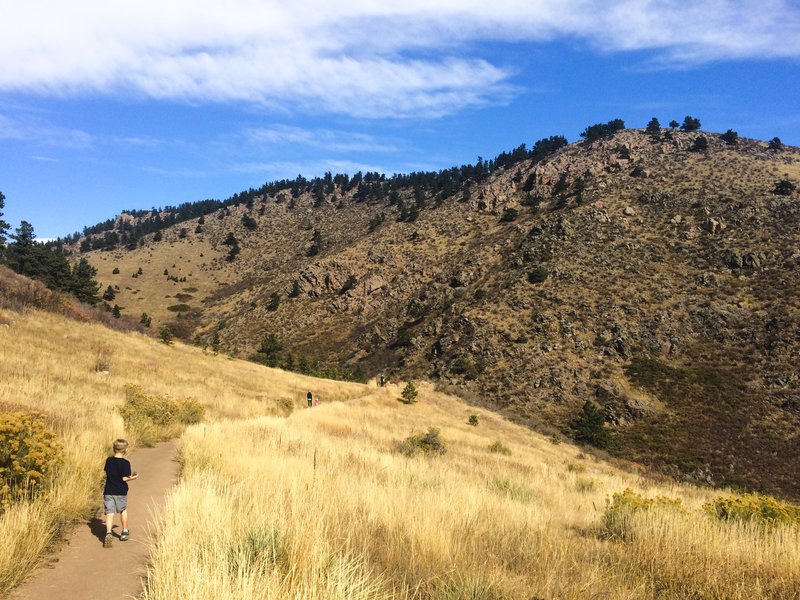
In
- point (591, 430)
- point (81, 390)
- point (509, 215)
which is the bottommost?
point (591, 430)

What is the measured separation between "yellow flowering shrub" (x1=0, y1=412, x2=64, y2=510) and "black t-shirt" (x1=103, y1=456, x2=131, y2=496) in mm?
748

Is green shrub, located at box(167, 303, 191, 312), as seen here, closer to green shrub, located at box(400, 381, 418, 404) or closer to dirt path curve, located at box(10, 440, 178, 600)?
green shrub, located at box(400, 381, 418, 404)

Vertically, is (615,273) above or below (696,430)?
above

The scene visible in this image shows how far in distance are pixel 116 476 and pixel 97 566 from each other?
127cm

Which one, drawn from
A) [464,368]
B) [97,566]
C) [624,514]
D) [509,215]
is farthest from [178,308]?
[624,514]

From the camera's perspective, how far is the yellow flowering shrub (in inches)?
198

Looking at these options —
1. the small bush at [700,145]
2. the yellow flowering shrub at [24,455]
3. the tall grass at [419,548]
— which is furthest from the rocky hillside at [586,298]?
the yellow flowering shrub at [24,455]

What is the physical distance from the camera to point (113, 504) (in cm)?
521

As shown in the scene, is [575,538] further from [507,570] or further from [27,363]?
[27,363]

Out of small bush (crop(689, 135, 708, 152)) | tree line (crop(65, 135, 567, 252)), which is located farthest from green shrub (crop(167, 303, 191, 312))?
small bush (crop(689, 135, 708, 152))

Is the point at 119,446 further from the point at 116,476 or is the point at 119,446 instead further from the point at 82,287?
the point at 82,287

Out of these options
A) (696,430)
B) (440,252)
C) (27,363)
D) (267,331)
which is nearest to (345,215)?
(440,252)

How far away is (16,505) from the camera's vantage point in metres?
4.66

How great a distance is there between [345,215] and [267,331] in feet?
219
